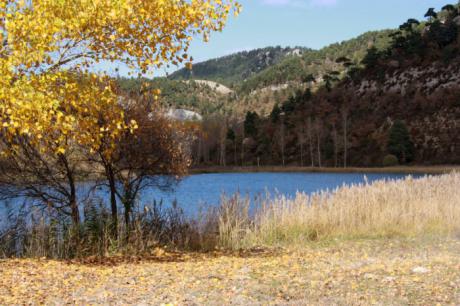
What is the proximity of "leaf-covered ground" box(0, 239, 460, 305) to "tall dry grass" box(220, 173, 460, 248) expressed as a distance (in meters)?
1.75

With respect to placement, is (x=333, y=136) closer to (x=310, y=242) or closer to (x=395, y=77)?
(x=395, y=77)

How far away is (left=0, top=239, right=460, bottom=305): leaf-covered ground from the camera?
577 cm

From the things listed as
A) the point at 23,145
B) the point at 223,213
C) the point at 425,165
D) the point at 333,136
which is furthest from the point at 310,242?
the point at 333,136

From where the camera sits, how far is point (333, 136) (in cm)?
7256

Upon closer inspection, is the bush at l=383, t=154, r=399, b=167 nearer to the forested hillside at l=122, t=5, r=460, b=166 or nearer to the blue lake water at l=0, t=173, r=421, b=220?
the forested hillside at l=122, t=5, r=460, b=166

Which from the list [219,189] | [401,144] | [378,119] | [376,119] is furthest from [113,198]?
[376,119]

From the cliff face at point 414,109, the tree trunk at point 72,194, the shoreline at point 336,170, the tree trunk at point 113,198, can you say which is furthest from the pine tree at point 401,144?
the tree trunk at point 72,194

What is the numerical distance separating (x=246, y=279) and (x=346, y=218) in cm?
570

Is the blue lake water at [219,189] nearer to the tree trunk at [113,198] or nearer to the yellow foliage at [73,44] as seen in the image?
the tree trunk at [113,198]

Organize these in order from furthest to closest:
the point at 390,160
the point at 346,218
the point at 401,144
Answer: the point at 390,160, the point at 401,144, the point at 346,218

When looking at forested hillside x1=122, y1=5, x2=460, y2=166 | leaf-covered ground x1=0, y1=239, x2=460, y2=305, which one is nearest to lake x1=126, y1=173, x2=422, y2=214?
leaf-covered ground x1=0, y1=239, x2=460, y2=305

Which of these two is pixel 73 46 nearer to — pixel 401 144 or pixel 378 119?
pixel 401 144

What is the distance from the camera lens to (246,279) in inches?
269

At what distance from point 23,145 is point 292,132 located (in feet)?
250
